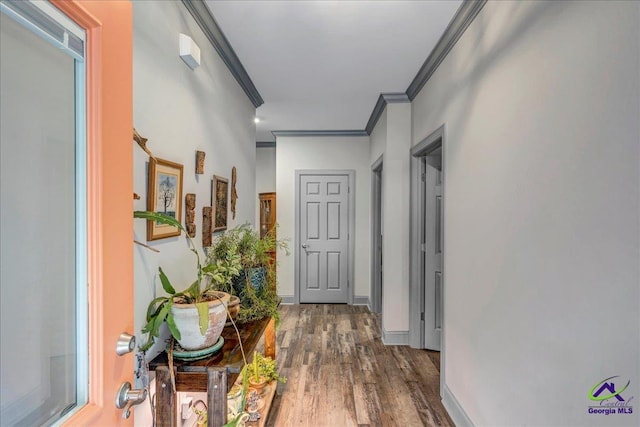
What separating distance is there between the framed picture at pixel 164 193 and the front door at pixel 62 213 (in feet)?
1.80

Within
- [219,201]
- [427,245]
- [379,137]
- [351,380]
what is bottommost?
[351,380]

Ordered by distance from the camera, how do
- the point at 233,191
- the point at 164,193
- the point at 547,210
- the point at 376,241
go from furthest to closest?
the point at 376,241, the point at 233,191, the point at 164,193, the point at 547,210

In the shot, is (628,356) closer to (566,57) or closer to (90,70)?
(566,57)

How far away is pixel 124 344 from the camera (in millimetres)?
799

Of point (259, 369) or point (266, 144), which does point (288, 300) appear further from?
point (259, 369)

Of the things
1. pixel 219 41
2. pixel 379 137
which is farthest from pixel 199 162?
pixel 379 137

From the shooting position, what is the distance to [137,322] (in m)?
1.25

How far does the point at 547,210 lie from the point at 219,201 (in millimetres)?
1837

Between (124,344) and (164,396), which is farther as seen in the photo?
(164,396)

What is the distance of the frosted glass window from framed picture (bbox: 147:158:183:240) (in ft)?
2.06

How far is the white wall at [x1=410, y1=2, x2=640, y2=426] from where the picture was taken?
895 millimetres

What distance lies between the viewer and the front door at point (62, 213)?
2.04ft

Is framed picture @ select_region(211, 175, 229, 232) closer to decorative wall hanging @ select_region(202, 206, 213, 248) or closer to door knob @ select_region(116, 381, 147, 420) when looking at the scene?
decorative wall hanging @ select_region(202, 206, 213, 248)

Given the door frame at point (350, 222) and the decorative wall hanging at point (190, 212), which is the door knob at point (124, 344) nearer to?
the decorative wall hanging at point (190, 212)
